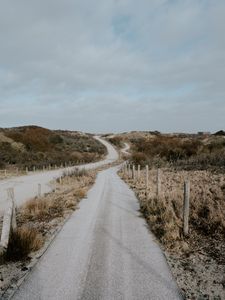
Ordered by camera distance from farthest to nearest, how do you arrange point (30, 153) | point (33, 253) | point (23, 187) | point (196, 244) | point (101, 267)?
point (30, 153) → point (23, 187) → point (196, 244) → point (33, 253) → point (101, 267)

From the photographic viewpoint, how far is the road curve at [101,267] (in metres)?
5.43

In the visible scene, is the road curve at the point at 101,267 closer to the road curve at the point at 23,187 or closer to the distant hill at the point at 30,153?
the road curve at the point at 23,187

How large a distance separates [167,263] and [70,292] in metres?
2.32

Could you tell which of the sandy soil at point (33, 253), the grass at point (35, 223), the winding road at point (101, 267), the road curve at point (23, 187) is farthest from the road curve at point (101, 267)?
the road curve at point (23, 187)

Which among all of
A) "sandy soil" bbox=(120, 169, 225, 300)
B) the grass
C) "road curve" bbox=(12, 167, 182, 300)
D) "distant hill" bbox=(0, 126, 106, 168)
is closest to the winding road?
"road curve" bbox=(12, 167, 182, 300)

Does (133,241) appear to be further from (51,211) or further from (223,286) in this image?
(51,211)

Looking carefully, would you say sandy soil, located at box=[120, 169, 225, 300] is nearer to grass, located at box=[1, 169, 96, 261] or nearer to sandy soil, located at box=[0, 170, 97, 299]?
sandy soil, located at box=[0, 170, 97, 299]

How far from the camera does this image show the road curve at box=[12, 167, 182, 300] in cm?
543

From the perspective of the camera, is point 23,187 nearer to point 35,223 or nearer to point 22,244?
point 35,223

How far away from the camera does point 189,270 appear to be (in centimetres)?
657

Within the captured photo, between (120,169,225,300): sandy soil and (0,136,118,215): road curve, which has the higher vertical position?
(120,169,225,300): sandy soil

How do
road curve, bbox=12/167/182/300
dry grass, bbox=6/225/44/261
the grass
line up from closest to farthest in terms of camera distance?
1. road curve, bbox=12/167/182/300
2. dry grass, bbox=6/225/44/261
3. the grass

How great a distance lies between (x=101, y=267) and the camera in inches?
260

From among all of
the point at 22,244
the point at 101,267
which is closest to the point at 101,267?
the point at 101,267
